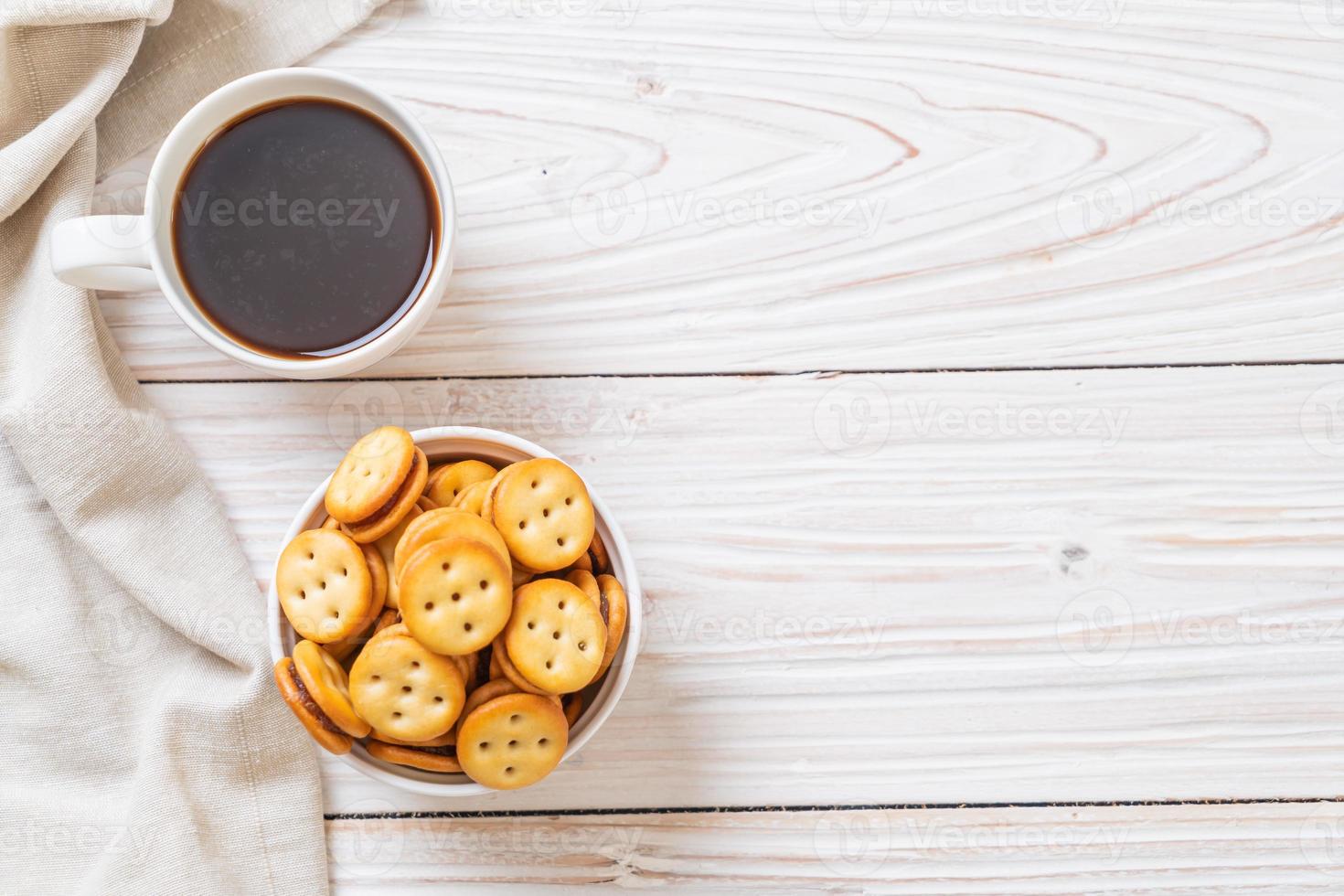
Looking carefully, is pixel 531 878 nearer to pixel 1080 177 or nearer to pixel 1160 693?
pixel 1160 693

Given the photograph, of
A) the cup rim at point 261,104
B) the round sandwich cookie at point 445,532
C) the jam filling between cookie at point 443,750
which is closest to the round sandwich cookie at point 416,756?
the jam filling between cookie at point 443,750

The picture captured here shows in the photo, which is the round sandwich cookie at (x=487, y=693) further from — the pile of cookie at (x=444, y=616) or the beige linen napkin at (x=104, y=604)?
the beige linen napkin at (x=104, y=604)

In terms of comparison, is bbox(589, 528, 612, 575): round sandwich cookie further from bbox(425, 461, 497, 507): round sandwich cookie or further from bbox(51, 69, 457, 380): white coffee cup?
bbox(51, 69, 457, 380): white coffee cup

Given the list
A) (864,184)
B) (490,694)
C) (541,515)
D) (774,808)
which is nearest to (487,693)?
(490,694)

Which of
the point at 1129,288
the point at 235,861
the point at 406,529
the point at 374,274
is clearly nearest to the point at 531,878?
the point at 235,861

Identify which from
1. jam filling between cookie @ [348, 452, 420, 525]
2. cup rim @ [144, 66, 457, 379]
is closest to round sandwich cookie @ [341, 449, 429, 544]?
jam filling between cookie @ [348, 452, 420, 525]

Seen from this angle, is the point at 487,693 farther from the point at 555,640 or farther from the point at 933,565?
the point at 933,565
